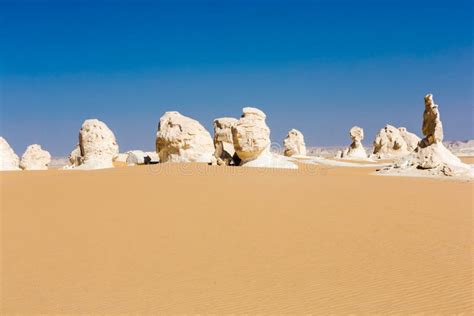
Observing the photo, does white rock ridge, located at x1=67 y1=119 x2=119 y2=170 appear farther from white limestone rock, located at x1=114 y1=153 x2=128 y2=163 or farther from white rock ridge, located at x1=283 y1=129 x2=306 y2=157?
white rock ridge, located at x1=283 y1=129 x2=306 y2=157

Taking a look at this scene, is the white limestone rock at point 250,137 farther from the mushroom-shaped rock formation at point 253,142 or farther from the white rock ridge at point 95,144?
the white rock ridge at point 95,144

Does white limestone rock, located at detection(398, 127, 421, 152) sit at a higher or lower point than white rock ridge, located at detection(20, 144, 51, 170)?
higher

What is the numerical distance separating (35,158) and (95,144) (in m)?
10.00

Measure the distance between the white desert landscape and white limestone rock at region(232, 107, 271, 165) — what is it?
490 centimetres

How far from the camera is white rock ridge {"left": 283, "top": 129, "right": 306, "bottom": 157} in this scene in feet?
140

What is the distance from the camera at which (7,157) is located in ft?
68.8

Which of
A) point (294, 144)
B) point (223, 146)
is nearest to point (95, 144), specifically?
point (223, 146)

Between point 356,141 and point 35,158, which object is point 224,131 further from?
point 356,141

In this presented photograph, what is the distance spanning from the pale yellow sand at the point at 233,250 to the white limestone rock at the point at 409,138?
37.3 meters

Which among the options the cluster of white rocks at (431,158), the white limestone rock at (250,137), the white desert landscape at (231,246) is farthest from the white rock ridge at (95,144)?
the cluster of white rocks at (431,158)

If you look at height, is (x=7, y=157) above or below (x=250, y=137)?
below

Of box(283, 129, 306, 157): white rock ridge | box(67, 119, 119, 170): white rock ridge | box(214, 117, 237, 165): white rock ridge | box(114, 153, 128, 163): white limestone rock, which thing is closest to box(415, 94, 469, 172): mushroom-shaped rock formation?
box(214, 117, 237, 165): white rock ridge

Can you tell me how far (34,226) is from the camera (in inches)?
262

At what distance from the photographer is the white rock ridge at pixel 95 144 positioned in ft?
63.9
